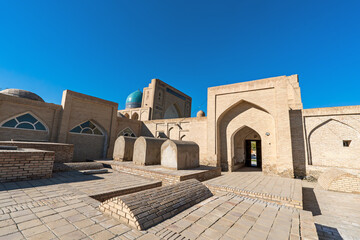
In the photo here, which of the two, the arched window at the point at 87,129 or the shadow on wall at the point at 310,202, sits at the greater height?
the arched window at the point at 87,129

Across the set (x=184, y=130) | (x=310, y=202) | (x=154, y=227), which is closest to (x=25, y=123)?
(x=184, y=130)

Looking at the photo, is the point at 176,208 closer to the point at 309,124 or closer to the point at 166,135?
the point at 309,124

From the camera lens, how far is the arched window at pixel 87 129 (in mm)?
10648

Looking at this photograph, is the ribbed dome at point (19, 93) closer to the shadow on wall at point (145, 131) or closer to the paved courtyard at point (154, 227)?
the shadow on wall at point (145, 131)

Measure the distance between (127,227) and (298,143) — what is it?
992 centimetres

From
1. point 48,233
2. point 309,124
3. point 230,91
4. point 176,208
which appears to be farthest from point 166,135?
point 48,233

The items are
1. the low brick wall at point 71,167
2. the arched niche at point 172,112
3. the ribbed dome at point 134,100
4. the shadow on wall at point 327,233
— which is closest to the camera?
the shadow on wall at point 327,233

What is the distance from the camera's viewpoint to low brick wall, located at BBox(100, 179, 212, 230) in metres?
2.56

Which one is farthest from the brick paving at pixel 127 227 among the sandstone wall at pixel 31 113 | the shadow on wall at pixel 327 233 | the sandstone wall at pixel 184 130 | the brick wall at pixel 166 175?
the sandstone wall at pixel 184 130

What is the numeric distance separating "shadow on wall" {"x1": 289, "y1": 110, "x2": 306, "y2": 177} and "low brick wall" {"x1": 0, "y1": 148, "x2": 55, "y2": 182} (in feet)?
36.6

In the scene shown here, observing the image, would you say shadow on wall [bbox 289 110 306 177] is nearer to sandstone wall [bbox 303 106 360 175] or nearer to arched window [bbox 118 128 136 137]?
sandstone wall [bbox 303 106 360 175]

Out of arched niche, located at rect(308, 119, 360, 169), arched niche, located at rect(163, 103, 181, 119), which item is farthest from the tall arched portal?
arched niche, located at rect(163, 103, 181, 119)

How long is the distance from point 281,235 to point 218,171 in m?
5.98

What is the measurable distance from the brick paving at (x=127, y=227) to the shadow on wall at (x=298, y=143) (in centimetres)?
698
